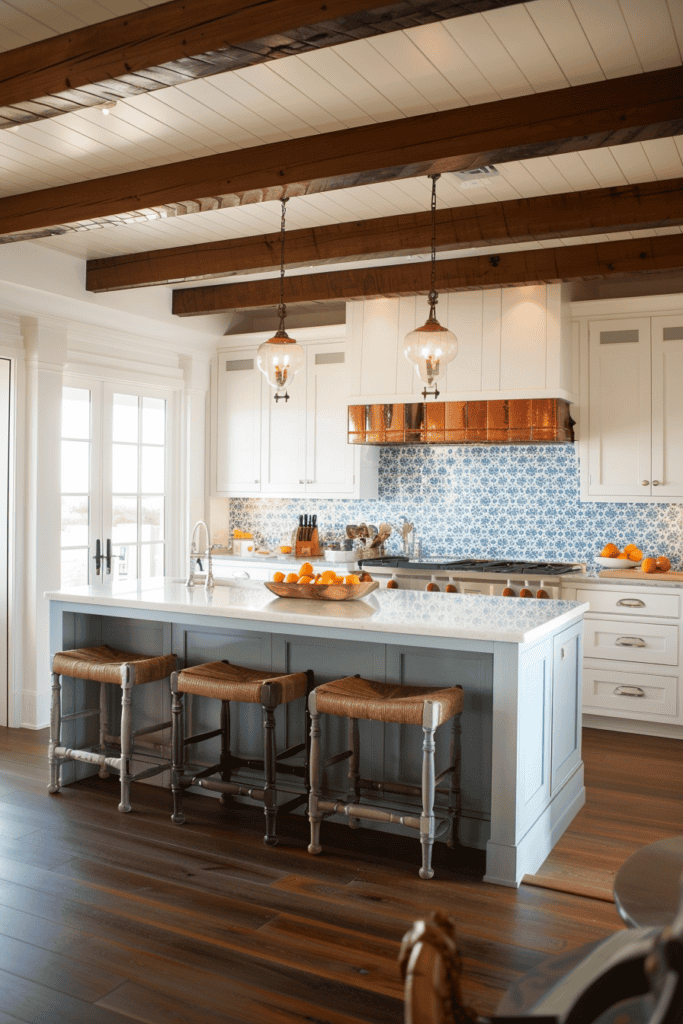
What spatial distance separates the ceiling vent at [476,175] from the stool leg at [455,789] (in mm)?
2467

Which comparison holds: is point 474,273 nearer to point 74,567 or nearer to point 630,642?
point 630,642

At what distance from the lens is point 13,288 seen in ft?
16.7

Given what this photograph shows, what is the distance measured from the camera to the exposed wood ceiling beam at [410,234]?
13.3 ft

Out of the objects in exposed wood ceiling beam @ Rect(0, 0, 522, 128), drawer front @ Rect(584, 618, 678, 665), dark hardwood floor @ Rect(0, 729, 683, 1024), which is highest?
exposed wood ceiling beam @ Rect(0, 0, 522, 128)

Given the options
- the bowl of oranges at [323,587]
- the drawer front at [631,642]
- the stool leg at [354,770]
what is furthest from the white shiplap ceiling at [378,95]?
the drawer front at [631,642]

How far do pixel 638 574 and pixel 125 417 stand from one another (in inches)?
149

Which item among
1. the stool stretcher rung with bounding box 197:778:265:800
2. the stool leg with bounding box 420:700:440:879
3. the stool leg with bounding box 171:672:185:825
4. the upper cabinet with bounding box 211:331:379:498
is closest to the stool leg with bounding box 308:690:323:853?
the stool stretcher rung with bounding box 197:778:265:800

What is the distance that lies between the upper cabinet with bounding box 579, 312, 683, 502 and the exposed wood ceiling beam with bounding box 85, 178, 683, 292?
1430 millimetres

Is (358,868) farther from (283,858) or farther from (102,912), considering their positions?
(102,912)

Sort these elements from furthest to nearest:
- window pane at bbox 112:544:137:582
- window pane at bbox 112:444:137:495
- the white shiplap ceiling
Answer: window pane at bbox 112:444:137:495, window pane at bbox 112:544:137:582, the white shiplap ceiling

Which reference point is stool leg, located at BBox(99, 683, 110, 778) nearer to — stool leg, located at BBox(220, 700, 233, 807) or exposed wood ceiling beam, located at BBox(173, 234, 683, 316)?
stool leg, located at BBox(220, 700, 233, 807)

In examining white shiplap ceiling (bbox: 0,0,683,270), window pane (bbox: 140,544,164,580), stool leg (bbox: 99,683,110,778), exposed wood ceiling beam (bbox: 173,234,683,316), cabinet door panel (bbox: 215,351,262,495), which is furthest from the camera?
cabinet door panel (bbox: 215,351,262,495)

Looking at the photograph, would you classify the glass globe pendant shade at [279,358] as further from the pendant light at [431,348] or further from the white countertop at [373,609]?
the white countertop at [373,609]

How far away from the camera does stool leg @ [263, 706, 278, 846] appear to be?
346cm
